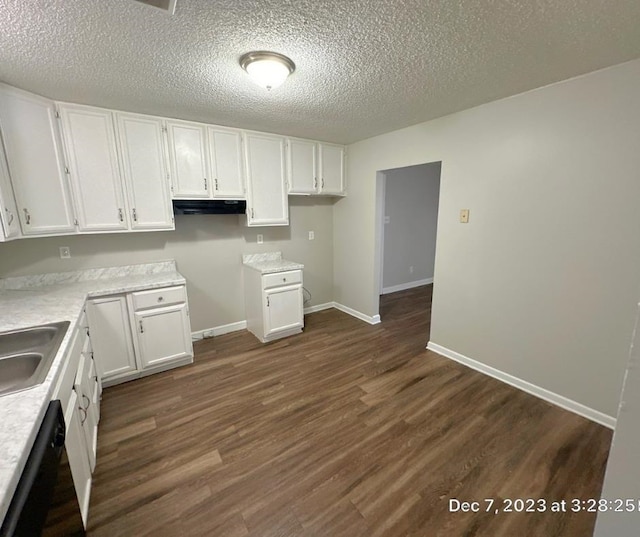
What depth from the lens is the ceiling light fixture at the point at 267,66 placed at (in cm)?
164

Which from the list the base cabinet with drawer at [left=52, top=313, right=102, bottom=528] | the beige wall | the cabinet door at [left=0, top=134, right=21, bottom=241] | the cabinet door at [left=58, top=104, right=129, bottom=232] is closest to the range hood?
the beige wall

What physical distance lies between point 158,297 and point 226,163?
4.98ft

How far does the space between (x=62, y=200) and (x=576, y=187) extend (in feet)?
12.7

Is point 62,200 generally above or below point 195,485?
above

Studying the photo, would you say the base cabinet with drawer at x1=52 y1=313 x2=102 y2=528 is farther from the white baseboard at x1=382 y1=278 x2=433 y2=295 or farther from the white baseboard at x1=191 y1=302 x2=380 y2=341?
the white baseboard at x1=382 y1=278 x2=433 y2=295

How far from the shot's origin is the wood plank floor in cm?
142

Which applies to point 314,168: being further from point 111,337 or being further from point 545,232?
point 111,337

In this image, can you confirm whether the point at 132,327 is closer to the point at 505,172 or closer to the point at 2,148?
the point at 2,148

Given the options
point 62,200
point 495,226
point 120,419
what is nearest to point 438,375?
point 495,226

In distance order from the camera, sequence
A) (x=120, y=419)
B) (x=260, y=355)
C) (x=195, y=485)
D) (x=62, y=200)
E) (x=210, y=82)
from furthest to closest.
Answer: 1. (x=260, y=355)
2. (x=62, y=200)
3. (x=120, y=419)
4. (x=210, y=82)
5. (x=195, y=485)

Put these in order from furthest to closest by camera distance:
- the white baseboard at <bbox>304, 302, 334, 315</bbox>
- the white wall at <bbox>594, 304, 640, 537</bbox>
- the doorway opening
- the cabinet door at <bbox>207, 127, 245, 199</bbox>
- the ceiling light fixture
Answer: the doorway opening → the white baseboard at <bbox>304, 302, 334, 315</bbox> → the cabinet door at <bbox>207, 127, 245, 199</bbox> → the ceiling light fixture → the white wall at <bbox>594, 304, 640, 537</bbox>

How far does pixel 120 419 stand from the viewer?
2102 millimetres

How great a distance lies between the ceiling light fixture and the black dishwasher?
190cm

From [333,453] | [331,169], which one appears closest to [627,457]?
[333,453]
